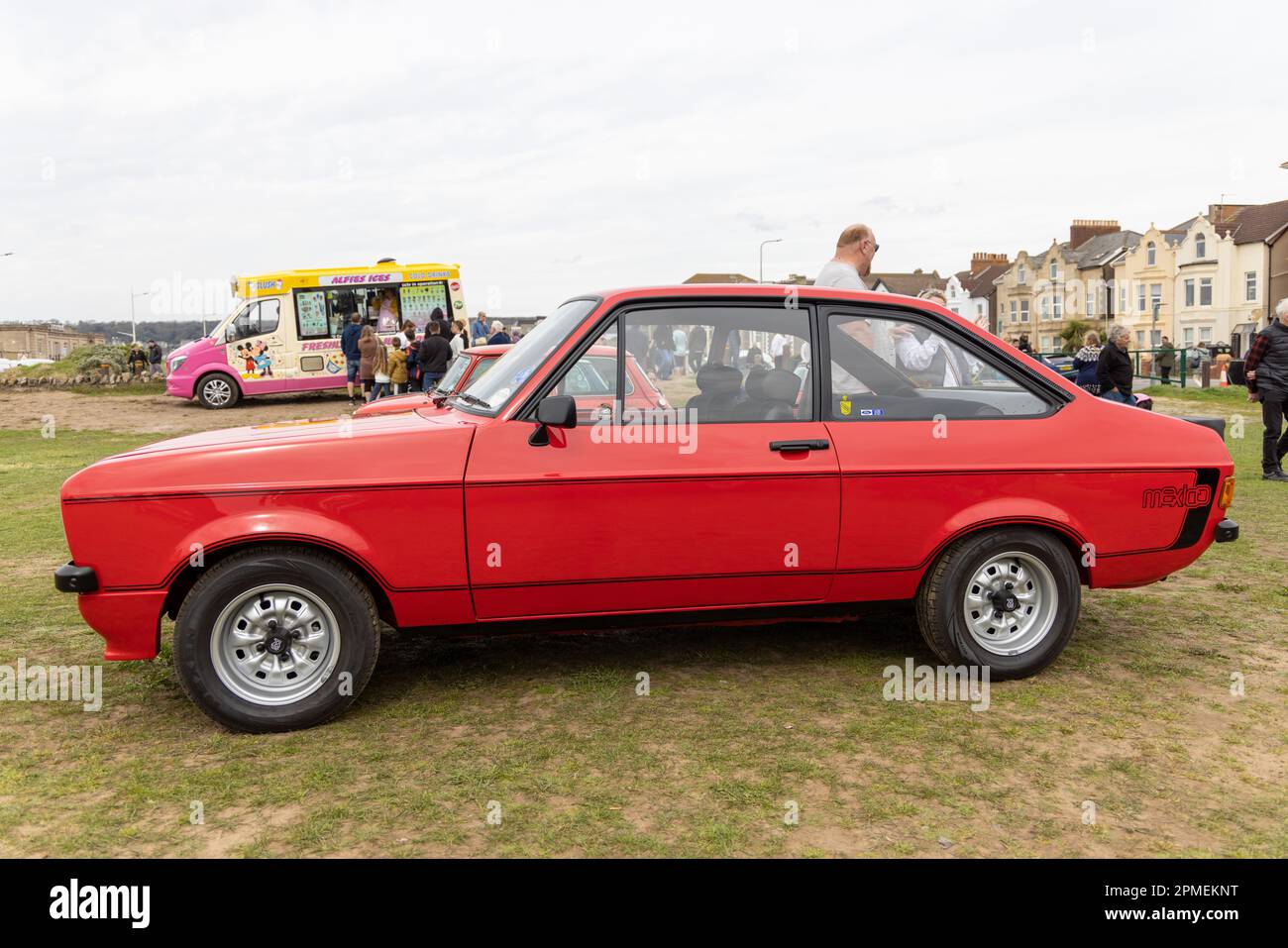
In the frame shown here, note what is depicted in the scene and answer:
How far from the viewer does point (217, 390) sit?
25.0 m

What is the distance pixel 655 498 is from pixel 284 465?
4.88 feet

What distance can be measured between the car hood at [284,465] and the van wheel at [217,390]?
21980mm

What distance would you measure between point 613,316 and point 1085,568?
2.47 metres

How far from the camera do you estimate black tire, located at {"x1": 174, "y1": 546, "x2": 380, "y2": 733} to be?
Answer: 4094mm

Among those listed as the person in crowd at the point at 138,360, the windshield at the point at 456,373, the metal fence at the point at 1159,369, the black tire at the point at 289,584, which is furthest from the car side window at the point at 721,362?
the person in crowd at the point at 138,360

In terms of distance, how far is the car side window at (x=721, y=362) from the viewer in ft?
15.0

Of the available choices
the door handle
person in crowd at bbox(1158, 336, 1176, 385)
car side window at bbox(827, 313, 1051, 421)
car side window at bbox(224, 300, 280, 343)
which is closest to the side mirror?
the door handle

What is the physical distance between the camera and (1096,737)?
4.15 m

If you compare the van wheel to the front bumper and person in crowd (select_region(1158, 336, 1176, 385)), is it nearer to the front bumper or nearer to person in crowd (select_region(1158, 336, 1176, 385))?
the front bumper

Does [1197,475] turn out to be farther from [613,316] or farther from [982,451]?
[613,316]

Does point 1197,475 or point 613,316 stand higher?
point 613,316

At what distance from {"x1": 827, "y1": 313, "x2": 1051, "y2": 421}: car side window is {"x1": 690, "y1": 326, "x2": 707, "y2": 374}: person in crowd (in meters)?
0.56
